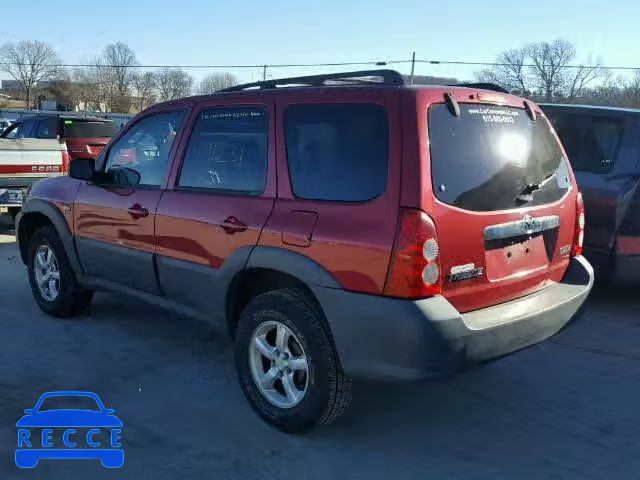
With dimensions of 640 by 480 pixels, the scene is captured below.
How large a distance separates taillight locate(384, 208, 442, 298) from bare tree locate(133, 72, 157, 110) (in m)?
83.4

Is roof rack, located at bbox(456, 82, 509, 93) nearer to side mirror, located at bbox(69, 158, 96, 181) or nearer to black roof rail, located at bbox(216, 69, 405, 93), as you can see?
black roof rail, located at bbox(216, 69, 405, 93)

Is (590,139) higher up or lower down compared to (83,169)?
higher up

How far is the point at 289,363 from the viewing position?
11.5 feet

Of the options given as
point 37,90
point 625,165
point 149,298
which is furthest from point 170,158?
point 37,90

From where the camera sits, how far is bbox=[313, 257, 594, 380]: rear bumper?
296cm

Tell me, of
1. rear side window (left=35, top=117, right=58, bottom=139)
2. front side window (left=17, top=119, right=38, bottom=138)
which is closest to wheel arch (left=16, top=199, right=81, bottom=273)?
rear side window (left=35, top=117, right=58, bottom=139)

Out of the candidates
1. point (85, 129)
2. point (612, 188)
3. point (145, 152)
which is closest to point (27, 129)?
point (85, 129)

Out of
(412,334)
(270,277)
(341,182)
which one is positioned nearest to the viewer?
(412,334)

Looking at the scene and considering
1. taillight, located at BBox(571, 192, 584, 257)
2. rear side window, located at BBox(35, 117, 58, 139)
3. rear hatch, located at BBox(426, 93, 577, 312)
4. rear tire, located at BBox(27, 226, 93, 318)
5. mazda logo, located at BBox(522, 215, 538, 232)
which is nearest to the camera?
rear hatch, located at BBox(426, 93, 577, 312)

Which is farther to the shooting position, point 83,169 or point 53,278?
point 53,278

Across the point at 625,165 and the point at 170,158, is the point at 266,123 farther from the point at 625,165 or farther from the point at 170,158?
the point at 625,165

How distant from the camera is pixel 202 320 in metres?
4.08

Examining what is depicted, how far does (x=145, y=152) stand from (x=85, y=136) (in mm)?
9477

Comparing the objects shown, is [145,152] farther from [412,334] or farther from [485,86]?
[412,334]
